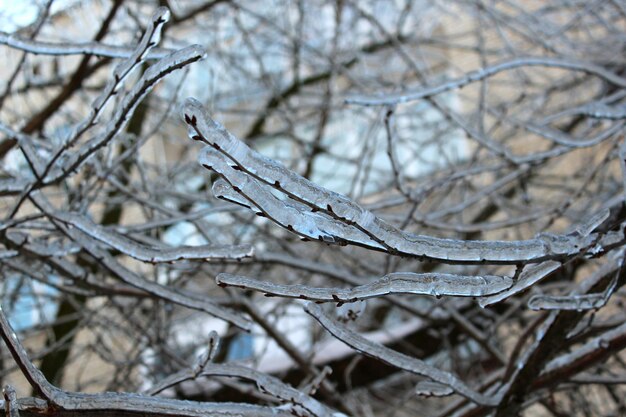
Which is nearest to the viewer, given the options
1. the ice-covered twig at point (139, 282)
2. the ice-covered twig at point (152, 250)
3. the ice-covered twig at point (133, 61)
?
the ice-covered twig at point (133, 61)

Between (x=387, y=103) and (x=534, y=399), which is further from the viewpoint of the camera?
(x=534, y=399)

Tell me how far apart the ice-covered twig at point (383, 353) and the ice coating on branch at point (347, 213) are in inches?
20.3

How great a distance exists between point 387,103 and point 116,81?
1.02 metres

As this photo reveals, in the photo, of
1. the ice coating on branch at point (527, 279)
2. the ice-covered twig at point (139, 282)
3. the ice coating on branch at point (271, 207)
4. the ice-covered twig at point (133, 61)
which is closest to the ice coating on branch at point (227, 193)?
the ice coating on branch at point (271, 207)

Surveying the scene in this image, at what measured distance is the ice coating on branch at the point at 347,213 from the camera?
1.24 metres

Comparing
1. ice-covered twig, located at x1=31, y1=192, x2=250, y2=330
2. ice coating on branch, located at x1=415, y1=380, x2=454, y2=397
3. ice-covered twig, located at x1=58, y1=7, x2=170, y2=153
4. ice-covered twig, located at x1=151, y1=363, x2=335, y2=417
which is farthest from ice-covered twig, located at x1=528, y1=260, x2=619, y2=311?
ice-covered twig, located at x1=58, y1=7, x2=170, y2=153

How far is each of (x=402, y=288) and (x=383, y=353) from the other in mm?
612

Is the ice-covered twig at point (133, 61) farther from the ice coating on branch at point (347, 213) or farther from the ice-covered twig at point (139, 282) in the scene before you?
the ice coating on branch at point (347, 213)

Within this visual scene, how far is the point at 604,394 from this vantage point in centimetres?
682

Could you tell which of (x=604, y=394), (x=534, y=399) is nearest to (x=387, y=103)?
(x=534, y=399)

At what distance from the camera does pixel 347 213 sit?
4.29 feet

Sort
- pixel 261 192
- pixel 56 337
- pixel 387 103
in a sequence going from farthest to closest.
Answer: pixel 56 337 < pixel 387 103 < pixel 261 192

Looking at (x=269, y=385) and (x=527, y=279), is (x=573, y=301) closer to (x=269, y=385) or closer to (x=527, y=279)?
(x=527, y=279)

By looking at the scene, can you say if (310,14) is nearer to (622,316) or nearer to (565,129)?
(565,129)
